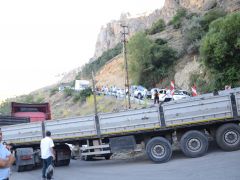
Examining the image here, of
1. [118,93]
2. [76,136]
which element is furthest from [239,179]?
[118,93]

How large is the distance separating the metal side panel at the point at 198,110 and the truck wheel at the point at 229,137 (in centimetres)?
39

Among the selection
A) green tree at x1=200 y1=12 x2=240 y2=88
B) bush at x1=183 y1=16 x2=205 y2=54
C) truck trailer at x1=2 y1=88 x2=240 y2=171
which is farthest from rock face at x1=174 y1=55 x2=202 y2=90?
truck trailer at x1=2 y1=88 x2=240 y2=171

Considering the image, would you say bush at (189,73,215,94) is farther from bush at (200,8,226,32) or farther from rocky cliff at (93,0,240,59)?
rocky cliff at (93,0,240,59)

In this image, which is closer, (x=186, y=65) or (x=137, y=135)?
(x=137, y=135)

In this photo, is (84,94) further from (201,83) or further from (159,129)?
(159,129)

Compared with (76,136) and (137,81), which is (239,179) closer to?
(76,136)

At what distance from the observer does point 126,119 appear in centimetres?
1449

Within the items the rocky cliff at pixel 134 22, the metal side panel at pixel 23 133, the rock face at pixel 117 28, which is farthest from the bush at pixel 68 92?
the rock face at pixel 117 28

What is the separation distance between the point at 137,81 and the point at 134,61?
113 inches

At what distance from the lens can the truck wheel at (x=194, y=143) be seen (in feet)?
44.7

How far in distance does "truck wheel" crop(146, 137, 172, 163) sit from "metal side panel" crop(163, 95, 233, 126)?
2.18 feet

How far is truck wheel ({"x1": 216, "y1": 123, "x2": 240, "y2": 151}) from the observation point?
1351 centimetres

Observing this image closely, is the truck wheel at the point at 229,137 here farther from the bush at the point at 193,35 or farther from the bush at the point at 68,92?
the bush at the point at 68,92

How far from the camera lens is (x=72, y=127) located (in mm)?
15328
